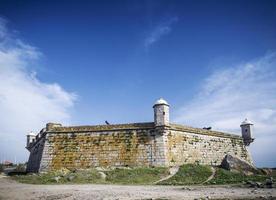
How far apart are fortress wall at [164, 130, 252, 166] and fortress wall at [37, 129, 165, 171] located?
1004mm

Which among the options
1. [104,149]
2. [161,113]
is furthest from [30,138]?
[161,113]

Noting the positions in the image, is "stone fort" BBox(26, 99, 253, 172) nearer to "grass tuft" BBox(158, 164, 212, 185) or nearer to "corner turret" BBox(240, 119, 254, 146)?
"grass tuft" BBox(158, 164, 212, 185)

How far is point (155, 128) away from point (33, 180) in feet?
34.1

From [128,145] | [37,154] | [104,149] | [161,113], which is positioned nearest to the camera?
[161,113]

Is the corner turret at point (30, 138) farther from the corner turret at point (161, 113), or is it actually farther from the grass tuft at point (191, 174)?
the grass tuft at point (191, 174)

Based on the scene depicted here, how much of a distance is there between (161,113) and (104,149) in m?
6.06

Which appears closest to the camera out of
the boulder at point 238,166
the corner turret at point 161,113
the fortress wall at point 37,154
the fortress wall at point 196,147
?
the boulder at point 238,166

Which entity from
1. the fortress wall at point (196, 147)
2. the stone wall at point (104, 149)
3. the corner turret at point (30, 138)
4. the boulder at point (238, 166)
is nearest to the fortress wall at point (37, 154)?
the stone wall at point (104, 149)

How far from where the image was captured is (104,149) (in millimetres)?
24641

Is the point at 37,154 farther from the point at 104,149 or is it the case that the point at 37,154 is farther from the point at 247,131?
the point at 247,131

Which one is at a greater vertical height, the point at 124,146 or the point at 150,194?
the point at 124,146

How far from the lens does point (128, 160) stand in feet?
78.1

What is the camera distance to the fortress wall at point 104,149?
23656mm

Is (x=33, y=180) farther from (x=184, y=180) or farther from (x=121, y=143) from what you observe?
(x=184, y=180)
